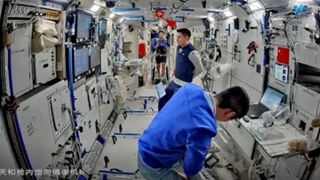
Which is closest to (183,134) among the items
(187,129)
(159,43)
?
(187,129)

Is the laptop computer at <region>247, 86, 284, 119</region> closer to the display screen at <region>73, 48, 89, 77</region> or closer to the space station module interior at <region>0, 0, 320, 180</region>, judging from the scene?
the space station module interior at <region>0, 0, 320, 180</region>

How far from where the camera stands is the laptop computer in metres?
4.37

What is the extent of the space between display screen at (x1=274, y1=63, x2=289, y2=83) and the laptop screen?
0.22 meters

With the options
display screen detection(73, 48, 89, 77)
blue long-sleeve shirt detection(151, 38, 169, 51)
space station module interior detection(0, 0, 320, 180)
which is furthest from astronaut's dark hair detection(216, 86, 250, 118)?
blue long-sleeve shirt detection(151, 38, 169, 51)

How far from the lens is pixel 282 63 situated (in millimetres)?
4297

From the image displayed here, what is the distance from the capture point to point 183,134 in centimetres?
204

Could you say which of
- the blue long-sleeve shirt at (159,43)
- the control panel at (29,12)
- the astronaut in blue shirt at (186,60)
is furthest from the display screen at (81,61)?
the blue long-sleeve shirt at (159,43)

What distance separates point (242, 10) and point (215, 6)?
2.07 ft

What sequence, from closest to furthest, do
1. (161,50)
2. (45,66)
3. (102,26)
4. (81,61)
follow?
(45,66) < (81,61) < (102,26) < (161,50)

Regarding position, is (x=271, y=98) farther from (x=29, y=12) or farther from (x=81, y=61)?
(x=29, y=12)

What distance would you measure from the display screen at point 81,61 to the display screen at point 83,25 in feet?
0.75

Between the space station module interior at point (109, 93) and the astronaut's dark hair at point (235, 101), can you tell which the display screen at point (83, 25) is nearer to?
the space station module interior at point (109, 93)

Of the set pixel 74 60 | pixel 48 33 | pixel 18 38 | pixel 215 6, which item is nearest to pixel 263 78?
pixel 215 6

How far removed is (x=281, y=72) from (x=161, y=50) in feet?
24.8
